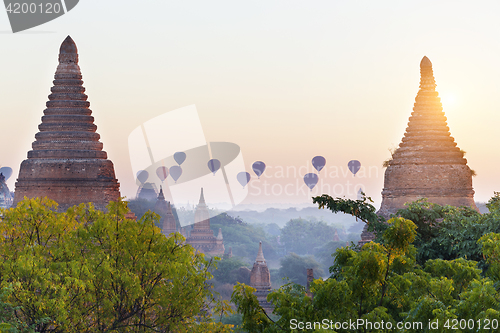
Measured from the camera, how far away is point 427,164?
31844 mm

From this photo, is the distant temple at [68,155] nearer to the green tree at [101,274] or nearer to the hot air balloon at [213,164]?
the green tree at [101,274]

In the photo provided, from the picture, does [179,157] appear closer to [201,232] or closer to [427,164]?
[201,232]

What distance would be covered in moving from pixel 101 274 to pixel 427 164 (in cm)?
1880

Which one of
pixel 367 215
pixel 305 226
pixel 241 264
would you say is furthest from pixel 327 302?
pixel 305 226

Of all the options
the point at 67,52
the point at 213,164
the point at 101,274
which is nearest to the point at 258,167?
the point at 213,164

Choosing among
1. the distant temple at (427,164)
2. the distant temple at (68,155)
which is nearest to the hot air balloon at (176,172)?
the distant temple at (427,164)

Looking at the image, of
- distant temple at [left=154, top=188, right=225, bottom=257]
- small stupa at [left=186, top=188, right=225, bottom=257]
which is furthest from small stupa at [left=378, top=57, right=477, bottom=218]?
small stupa at [left=186, top=188, right=225, bottom=257]

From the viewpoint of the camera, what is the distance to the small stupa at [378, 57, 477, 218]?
3133cm

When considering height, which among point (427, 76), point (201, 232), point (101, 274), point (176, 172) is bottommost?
point (101, 274)

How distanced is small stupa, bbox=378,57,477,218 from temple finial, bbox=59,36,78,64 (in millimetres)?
14239

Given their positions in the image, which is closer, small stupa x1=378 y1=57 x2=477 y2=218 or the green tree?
the green tree

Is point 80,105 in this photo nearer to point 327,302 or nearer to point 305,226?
point 327,302

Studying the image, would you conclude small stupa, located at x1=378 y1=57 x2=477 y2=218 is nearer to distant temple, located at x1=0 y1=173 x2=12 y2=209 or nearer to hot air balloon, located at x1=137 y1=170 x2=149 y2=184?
distant temple, located at x1=0 y1=173 x2=12 y2=209

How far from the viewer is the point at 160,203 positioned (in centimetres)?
9356
